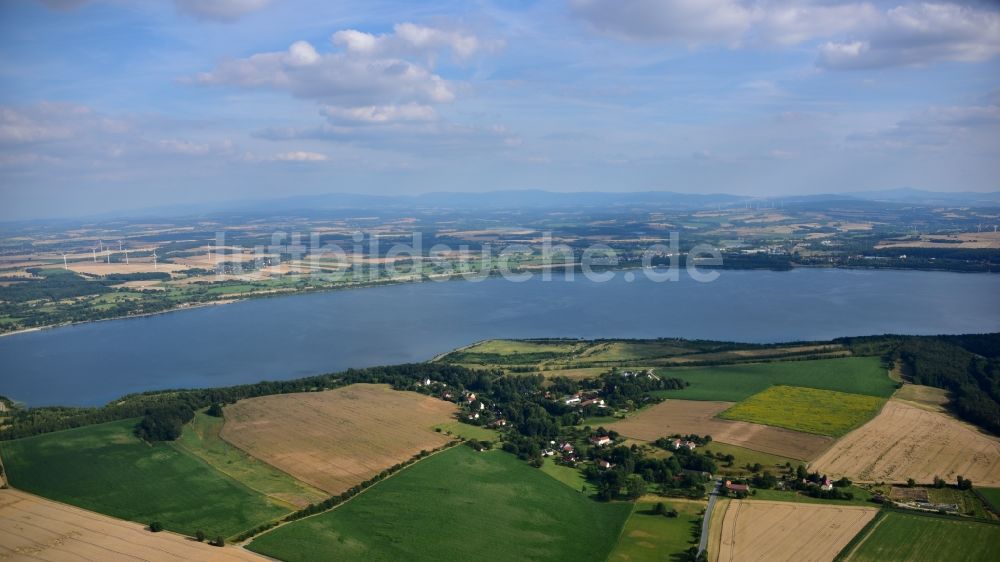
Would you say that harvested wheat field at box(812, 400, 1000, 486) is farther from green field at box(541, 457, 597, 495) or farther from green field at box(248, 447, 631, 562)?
green field at box(248, 447, 631, 562)

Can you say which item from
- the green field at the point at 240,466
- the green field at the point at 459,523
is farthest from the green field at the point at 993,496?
the green field at the point at 240,466

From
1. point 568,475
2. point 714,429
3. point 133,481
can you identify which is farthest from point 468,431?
point 133,481

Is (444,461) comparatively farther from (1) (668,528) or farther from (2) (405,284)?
(2) (405,284)

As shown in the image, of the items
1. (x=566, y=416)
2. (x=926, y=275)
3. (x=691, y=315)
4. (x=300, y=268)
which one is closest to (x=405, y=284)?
(x=300, y=268)

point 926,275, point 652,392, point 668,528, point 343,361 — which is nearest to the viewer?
point 668,528

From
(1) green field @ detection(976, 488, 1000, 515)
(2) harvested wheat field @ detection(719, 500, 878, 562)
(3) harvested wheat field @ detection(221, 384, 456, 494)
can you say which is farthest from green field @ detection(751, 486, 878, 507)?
(3) harvested wheat field @ detection(221, 384, 456, 494)

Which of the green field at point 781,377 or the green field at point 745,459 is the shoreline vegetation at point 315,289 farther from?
the green field at point 745,459

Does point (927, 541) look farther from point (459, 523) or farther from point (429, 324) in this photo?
point (429, 324)
